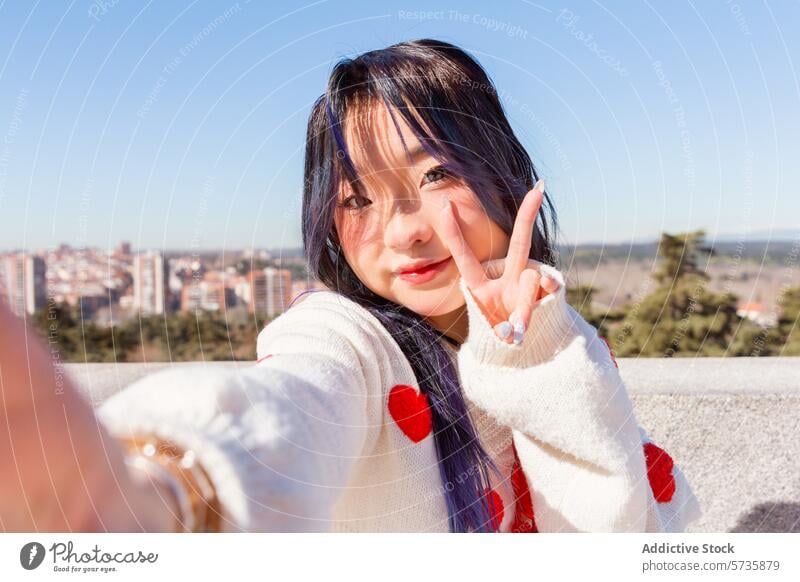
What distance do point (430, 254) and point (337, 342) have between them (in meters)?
0.10

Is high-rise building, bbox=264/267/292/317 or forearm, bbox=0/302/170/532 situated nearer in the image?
forearm, bbox=0/302/170/532

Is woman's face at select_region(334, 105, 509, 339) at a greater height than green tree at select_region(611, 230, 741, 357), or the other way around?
woman's face at select_region(334, 105, 509, 339)

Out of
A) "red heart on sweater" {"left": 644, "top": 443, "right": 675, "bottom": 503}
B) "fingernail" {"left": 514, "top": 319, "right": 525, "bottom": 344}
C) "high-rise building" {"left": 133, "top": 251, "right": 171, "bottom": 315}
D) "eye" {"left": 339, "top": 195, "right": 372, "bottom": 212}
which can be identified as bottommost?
"red heart on sweater" {"left": 644, "top": 443, "right": 675, "bottom": 503}

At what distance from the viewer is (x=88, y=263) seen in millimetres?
593

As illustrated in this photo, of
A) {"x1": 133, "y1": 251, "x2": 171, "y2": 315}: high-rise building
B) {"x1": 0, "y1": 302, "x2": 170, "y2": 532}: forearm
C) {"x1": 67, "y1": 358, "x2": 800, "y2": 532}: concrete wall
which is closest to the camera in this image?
{"x1": 0, "y1": 302, "x2": 170, "y2": 532}: forearm

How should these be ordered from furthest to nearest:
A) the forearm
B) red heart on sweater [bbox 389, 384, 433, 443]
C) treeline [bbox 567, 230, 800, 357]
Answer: treeline [bbox 567, 230, 800, 357], red heart on sweater [bbox 389, 384, 433, 443], the forearm

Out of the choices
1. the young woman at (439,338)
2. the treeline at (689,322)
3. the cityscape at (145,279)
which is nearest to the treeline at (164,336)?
the cityscape at (145,279)

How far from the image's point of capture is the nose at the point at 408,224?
518 millimetres

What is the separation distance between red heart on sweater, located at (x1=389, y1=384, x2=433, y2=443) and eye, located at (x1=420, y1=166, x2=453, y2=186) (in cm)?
14

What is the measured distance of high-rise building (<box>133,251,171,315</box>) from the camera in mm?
604

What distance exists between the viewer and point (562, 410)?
0.47 metres

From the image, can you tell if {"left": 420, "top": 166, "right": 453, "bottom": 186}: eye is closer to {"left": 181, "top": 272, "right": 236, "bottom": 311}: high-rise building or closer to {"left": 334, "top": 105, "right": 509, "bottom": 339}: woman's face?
{"left": 334, "top": 105, "right": 509, "bottom": 339}: woman's face

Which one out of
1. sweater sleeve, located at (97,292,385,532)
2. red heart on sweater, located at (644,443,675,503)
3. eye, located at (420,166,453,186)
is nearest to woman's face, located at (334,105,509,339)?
eye, located at (420,166,453,186)
